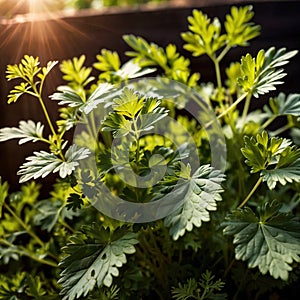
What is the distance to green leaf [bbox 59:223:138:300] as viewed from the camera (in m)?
0.74

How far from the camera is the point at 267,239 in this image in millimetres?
738

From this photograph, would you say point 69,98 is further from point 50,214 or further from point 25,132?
point 50,214

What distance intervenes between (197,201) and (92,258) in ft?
0.63

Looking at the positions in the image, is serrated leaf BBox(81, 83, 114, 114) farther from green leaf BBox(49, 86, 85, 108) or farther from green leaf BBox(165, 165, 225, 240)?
green leaf BBox(165, 165, 225, 240)

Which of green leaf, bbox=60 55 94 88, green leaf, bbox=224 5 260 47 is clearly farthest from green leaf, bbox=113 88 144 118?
green leaf, bbox=224 5 260 47

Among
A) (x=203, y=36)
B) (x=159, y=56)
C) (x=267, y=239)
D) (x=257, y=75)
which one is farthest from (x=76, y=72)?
(x=267, y=239)

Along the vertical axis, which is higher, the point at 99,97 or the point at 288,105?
the point at 99,97

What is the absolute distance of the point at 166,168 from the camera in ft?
2.79

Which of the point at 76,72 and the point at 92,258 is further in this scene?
the point at 76,72

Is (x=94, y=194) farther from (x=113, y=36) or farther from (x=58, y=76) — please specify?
(x=113, y=36)

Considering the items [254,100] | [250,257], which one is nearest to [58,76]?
[254,100]

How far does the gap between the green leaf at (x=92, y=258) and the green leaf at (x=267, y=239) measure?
6.3 inches

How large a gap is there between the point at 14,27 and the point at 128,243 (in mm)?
649

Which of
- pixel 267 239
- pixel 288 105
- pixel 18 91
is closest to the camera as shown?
pixel 267 239
